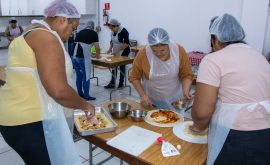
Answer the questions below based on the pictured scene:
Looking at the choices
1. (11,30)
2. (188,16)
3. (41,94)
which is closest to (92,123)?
(41,94)

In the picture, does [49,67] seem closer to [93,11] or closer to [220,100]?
[220,100]

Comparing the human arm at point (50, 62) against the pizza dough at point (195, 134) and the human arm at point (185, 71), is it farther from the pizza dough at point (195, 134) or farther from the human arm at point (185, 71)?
the human arm at point (185, 71)

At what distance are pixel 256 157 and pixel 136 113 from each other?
81 centimetres

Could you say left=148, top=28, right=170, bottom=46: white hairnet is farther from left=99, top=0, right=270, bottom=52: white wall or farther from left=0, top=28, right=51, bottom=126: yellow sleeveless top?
left=99, top=0, right=270, bottom=52: white wall

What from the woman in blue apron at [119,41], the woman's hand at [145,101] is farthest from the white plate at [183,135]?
the woman in blue apron at [119,41]

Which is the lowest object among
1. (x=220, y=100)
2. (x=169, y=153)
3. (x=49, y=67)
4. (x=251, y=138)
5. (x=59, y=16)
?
(x=169, y=153)

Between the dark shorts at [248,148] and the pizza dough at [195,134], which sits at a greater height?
the dark shorts at [248,148]

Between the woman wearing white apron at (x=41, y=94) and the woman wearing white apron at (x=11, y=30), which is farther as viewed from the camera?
the woman wearing white apron at (x=11, y=30)

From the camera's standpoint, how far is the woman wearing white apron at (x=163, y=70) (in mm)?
1980

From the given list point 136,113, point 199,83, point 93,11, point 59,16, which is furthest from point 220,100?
point 93,11

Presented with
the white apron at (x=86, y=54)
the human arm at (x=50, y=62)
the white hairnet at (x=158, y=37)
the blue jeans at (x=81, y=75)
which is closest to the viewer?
the human arm at (x=50, y=62)

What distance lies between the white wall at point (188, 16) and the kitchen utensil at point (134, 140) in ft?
10.9

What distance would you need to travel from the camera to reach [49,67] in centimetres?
104

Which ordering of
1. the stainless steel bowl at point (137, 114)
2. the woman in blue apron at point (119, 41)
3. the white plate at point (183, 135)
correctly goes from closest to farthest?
1. the white plate at point (183, 135)
2. the stainless steel bowl at point (137, 114)
3. the woman in blue apron at point (119, 41)
